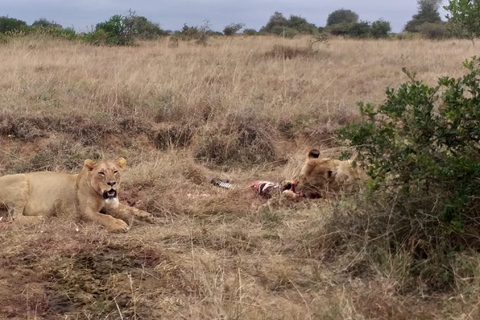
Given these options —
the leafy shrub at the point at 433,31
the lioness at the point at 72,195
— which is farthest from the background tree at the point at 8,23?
the lioness at the point at 72,195

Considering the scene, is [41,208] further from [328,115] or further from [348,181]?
[328,115]

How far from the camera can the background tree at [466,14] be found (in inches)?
170

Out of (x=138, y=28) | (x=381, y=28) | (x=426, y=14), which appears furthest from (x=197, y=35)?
(x=426, y=14)

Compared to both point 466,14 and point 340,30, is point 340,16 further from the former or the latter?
point 466,14

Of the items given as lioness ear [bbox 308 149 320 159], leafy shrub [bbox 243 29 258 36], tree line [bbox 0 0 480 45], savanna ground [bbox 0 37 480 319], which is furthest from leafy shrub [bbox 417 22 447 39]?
lioness ear [bbox 308 149 320 159]

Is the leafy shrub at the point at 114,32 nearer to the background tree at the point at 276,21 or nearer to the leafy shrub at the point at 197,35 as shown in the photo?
the leafy shrub at the point at 197,35

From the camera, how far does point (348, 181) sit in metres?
5.87

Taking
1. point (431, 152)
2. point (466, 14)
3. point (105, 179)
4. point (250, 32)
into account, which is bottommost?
point (105, 179)

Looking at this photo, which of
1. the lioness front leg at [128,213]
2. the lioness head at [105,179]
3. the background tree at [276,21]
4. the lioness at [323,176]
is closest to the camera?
the lioness head at [105,179]

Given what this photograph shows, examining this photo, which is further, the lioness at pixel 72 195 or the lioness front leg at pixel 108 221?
the lioness at pixel 72 195

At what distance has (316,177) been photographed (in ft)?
19.8

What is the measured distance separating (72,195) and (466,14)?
345 cm

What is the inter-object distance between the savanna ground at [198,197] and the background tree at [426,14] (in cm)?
2513

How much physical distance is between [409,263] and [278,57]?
10906mm
